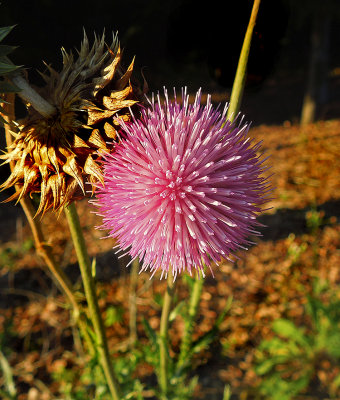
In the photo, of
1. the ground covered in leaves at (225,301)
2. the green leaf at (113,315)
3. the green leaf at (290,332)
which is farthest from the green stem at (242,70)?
the green leaf at (113,315)

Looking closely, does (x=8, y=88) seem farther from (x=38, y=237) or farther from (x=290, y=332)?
(x=290, y=332)

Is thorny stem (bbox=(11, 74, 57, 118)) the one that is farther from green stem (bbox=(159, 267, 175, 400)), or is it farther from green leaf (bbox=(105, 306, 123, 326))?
green leaf (bbox=(105, 306, 123, 326))

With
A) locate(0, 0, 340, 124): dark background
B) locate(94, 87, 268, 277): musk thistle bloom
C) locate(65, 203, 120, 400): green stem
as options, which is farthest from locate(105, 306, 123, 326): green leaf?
locate(94, 87, 268, 277): musk thistle bloom

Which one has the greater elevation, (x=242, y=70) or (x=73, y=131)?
(x=242, y=70)

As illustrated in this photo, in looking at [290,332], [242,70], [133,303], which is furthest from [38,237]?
[290,332]

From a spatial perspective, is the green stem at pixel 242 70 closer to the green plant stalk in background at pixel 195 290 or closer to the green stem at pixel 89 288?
the green plant stalk in background at pixel 195 290

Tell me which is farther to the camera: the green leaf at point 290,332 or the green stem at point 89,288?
the green leaf at point 290,332
